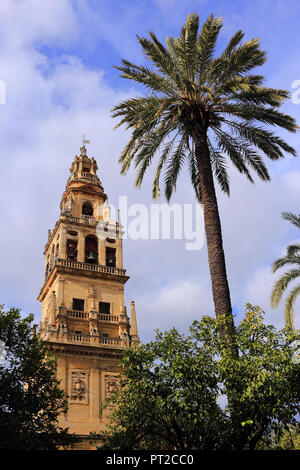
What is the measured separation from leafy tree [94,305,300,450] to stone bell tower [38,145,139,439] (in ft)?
64.9

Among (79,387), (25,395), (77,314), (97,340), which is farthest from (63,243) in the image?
(25,395)

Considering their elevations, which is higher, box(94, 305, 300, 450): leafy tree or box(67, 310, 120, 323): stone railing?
box(67, 310, 120, 323): stone railing

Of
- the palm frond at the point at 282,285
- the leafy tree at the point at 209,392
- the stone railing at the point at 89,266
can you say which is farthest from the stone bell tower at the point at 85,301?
the leafy tree at the point at 209,392

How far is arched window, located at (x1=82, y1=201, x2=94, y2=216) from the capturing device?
50.1m

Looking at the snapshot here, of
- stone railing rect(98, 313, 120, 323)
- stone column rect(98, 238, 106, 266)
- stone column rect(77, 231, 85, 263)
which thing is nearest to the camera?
stone railing rect(98, 313, 120, 323)

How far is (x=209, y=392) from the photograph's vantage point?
16.6 meters

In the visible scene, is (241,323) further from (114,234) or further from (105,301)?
(114,234)

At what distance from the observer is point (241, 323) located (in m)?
17.9

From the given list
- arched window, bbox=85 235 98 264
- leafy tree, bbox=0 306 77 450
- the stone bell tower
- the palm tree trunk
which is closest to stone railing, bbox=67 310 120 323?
the stone bell tower

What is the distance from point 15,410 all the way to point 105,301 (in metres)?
21.6

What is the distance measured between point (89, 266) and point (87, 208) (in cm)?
833

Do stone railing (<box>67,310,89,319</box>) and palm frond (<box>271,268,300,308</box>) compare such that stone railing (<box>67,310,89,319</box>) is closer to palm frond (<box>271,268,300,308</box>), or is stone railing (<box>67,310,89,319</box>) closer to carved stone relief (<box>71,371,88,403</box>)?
carved stone relief (<box>71,371,88,403</box>)

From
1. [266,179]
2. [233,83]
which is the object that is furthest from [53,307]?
[233,83]

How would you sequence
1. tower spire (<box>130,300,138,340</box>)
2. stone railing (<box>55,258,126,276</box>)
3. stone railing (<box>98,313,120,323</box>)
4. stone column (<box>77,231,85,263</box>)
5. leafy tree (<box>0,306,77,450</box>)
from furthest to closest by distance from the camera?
stone column (<box>77,231,85,263</box>) → stone railing (<box>55,258,126,276</box>) → stone railing (<box>98,313,120,323</box>) → tower spire (<box>130,300,138,340</box>) → leafy tree (<box>0,306,77,450</box>)
